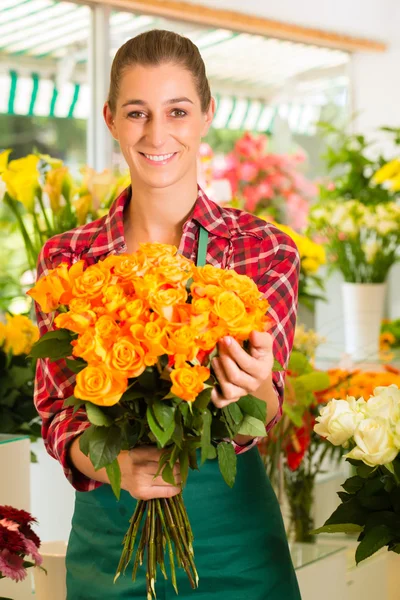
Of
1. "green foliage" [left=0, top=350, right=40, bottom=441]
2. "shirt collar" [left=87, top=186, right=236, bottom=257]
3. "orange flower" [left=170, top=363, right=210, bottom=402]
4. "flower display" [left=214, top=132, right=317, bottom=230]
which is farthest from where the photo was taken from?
"flower display" [left=214, top=132, right=317, bottom=230]

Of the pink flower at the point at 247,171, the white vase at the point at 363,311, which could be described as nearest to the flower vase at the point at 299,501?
the white vase at the point at 363,311

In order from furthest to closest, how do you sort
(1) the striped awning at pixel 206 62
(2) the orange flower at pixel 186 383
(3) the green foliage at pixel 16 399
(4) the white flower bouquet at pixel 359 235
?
(4) the white flower bouquet at pixel 359 235, (1) the striped awning at pixel 206 62, (3) the green foliage at pixel 16 399, (2) the orange flower at pixel 186 383

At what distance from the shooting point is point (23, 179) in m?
2.69

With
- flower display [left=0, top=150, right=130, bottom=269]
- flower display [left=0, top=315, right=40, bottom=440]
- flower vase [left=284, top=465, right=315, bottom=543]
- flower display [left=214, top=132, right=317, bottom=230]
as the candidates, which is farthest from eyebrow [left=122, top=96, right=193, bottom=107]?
flower display [left=214, top=132, right=317, bottom=230]

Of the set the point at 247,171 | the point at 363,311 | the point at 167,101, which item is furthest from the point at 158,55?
the point at 363,311

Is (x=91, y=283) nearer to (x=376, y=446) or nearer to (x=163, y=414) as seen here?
(x=163, y=414)

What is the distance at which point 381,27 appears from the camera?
5332mm

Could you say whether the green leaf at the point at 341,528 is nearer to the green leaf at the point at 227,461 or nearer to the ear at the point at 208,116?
the green leaf at the point at 227,461

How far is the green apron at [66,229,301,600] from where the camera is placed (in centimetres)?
151

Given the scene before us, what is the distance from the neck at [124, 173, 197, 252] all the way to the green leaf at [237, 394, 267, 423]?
440 millimetres

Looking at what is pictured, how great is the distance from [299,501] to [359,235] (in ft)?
7.58

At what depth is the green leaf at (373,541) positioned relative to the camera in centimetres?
130

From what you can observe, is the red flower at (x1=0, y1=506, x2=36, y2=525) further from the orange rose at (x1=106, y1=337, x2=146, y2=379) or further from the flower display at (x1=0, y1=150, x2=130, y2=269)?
the flower display at (x1=0, y1=150, x2=130, y2=269)

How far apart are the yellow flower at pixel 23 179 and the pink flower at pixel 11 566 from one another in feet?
4.77
